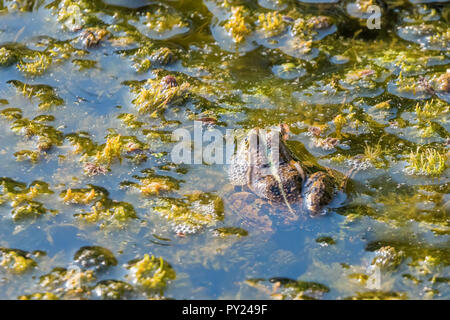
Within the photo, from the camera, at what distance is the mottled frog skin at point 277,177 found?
5484 mm

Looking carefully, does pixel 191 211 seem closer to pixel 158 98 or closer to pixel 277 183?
pixel 277 183

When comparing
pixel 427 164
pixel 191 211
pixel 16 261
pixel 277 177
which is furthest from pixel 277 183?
pixel 16 261

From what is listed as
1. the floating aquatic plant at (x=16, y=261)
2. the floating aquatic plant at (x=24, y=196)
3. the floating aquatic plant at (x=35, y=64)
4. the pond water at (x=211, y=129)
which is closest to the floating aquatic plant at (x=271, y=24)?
the pond water at (x=211, y=129)

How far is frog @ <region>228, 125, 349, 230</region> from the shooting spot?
548 centimetres

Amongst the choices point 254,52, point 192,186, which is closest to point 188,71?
point 254,52

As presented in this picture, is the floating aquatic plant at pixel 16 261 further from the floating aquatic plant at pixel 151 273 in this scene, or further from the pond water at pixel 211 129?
the floating aquatic plant at pixel 151 273

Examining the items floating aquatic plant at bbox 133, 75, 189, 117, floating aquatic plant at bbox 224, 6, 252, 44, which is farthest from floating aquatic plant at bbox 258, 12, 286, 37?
floating aquatic plant at bbox 133, 75, 189, 117

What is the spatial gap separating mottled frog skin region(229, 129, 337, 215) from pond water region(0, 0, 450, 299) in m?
0.15

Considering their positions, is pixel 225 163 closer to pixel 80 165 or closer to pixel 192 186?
pixel 192 186

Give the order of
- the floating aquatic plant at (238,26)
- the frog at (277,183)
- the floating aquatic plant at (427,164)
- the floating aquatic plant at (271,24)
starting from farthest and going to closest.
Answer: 1. the floating aquatic plant at (271,24)
2. the floating aquatic plant at (238,26)
3. the floating aquatic plant at (427,164)
4. the frog at (277,183)

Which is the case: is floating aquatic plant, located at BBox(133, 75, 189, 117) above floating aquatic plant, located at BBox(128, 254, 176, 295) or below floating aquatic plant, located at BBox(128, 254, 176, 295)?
above

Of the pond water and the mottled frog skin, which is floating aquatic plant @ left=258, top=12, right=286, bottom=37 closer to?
the pond water

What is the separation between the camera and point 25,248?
17.4ft
